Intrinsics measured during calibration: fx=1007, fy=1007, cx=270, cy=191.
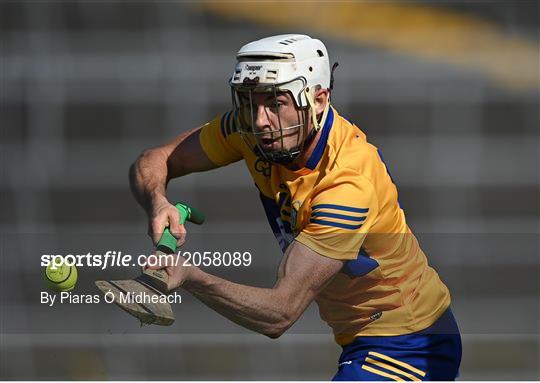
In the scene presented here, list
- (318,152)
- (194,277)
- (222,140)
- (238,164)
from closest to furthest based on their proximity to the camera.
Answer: (194,277), (318,152), (222,140), (238,164)

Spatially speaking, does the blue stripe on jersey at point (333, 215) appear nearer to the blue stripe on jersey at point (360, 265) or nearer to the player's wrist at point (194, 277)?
the blue stripe on jersey at point (360, 265)

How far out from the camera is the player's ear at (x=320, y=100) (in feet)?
6.98

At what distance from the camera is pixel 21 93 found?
2852 millimetres

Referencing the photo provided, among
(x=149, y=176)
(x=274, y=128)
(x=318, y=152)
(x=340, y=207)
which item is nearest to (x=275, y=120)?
(x=274, y=128)

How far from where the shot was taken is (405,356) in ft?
7.30

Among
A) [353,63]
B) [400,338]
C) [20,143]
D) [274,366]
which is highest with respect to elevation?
[353,63]

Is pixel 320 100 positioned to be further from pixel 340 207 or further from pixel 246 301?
pixel 246 301

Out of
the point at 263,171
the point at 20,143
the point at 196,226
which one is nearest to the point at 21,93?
the point at 20,143

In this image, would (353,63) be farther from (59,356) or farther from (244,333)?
(59,356)

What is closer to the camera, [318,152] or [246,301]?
[246,301]

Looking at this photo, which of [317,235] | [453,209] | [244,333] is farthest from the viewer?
[453,209]

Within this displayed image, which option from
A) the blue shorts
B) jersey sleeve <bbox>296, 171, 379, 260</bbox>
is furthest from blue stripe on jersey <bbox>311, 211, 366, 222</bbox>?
the blue shorts

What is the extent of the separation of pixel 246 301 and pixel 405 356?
0.45m

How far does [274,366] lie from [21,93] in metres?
1.05
